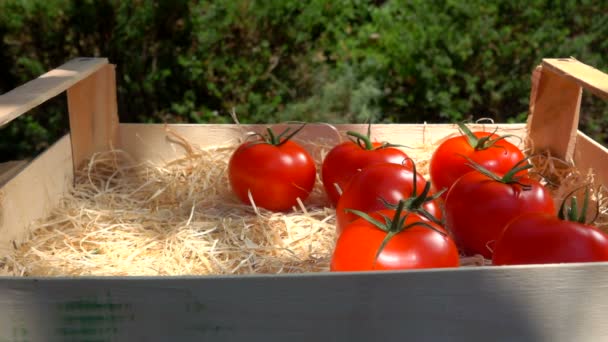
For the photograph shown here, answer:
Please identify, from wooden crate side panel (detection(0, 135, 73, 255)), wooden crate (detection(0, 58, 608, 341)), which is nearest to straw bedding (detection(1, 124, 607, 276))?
wooden crate side panel (detection(0, 135, 73, 255))

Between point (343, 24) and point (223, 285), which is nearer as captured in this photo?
point (223, 285)

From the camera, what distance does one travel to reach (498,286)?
802mm

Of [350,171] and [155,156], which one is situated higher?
[350,171]

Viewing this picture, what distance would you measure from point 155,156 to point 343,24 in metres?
1.51

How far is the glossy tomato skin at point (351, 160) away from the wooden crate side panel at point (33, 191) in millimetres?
522

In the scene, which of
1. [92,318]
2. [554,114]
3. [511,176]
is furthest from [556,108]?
[92,318]

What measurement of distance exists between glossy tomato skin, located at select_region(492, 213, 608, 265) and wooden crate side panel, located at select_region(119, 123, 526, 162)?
2.35 ft

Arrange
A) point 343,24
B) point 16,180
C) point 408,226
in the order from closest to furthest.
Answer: point 408,226
point 16,180
point 343,24

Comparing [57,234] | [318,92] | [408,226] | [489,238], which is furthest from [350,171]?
[318,92]

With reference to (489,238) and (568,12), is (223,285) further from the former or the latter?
(568,12)

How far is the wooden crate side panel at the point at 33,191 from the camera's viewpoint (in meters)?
1.20

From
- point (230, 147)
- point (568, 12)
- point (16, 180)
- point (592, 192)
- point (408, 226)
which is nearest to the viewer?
point (408, 226)

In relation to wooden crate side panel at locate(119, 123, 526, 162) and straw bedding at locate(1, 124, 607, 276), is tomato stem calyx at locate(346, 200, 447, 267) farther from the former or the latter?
wooden crate side panel at locate(119, 123, 526, 162)

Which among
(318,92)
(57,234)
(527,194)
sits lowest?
(318,92)
